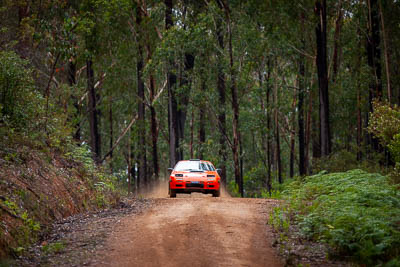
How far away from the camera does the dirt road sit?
25.7ft

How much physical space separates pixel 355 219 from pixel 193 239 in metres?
2.66

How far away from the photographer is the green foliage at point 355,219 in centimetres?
782

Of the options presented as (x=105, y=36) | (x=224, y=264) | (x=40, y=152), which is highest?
(x=105, y=36)

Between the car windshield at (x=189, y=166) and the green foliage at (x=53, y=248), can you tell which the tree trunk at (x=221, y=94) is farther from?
the green foliage at (x=53, y=248)

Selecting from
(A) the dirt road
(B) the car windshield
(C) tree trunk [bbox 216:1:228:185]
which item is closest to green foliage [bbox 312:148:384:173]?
(C) tree trunk [bbox 216:1:228:185]

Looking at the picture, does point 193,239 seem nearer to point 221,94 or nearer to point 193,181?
point 193,181

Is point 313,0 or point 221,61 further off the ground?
point 313,0

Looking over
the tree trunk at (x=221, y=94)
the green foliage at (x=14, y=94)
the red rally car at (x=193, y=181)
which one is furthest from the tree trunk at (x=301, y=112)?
the green foliage at (x=14, y=94)

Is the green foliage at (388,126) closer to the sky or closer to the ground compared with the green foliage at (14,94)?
closer to the ground

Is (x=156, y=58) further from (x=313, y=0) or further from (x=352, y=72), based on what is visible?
(x=352, y=72)

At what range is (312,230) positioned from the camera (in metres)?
9.55

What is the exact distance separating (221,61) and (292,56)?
7480 millimetres

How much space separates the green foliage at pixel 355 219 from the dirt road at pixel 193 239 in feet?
2.71

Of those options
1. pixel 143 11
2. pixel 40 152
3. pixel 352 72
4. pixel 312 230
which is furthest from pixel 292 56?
pixel 312 230
